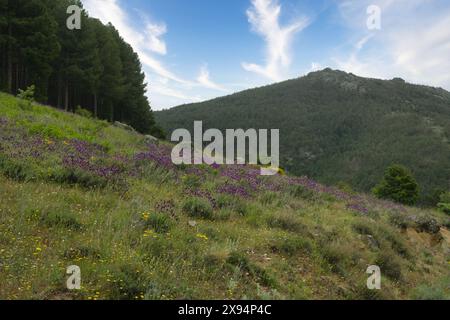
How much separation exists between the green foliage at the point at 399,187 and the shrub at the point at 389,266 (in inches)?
1103

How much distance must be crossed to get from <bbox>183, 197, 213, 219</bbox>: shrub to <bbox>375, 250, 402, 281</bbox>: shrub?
11.3 ft

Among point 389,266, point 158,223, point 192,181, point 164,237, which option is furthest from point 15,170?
point 389,266

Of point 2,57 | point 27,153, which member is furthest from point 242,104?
point 27,153

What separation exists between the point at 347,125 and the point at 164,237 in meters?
162

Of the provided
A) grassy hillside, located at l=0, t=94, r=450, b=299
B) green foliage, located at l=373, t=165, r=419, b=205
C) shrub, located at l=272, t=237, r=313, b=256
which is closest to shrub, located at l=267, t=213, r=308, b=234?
grassy hillside, located at l=0, t=94, r=450, b=299

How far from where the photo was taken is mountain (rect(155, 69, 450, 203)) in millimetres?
113875

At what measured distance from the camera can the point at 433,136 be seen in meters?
130

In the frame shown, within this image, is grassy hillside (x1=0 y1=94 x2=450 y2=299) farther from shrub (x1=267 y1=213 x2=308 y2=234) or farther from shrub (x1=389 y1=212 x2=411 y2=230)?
shrub (x1=389 y1=212 x2=411 y2=230)

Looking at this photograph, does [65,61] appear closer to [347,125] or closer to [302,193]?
[302,193]

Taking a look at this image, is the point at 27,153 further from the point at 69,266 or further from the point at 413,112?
the point at 413,112

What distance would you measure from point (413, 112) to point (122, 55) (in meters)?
150

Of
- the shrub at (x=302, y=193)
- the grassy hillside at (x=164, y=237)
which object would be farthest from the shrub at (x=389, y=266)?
the shrub at (x=302, y=193)

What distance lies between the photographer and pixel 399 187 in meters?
35.2
